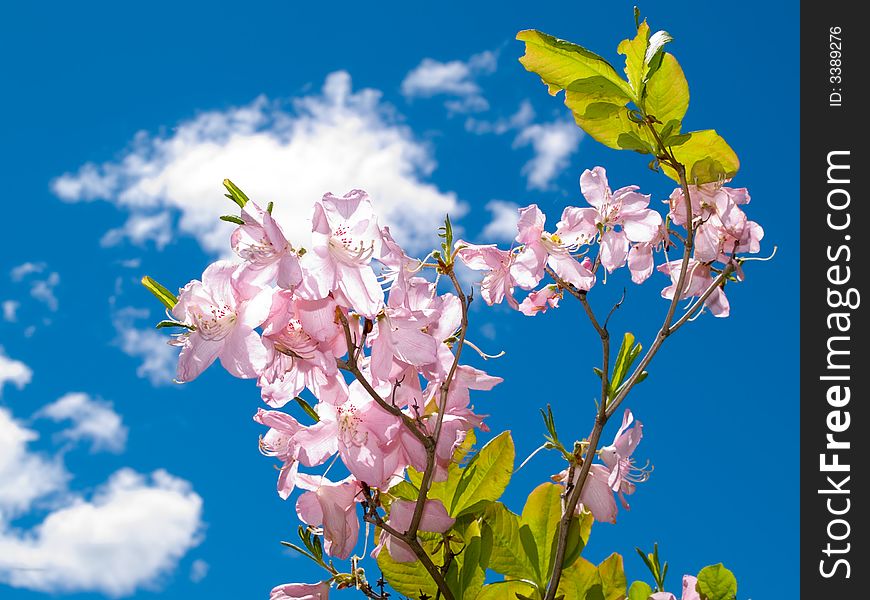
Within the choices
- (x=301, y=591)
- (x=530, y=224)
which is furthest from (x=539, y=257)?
(x=301, y=591)

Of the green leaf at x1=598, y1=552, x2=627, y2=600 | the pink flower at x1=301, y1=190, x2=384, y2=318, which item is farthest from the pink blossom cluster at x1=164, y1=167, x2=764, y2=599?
the green leaf at x1=598, y1=552, x2=627, y2=600

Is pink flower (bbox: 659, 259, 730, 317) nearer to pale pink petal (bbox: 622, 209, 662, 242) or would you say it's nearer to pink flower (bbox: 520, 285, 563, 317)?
pale pink petal (bbox: 622, 209, 662, 242)

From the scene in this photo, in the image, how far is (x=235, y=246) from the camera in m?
1.12

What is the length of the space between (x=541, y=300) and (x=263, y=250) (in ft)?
2.16

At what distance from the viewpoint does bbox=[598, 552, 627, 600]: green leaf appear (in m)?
1.50

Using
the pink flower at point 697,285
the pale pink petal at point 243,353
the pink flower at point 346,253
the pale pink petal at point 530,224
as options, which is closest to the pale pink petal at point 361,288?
the pink flower at point 346,253

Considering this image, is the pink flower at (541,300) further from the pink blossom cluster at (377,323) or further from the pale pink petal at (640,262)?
the pale pink petal at (640,262)

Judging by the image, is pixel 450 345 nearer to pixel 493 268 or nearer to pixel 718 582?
pixel 493 268

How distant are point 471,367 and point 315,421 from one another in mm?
238

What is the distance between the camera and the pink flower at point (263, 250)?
108cm

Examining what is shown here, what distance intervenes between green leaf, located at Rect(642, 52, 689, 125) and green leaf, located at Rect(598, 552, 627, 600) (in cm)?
74
